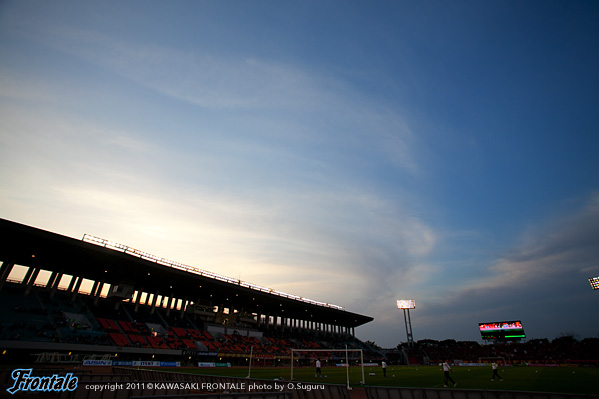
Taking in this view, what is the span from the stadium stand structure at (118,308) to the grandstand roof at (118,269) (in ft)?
0.44

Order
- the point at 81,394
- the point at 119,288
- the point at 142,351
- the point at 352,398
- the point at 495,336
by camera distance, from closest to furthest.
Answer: the point at 81,394 → the point at 352,398 → the point at 142,351 → the point at 119,288 → the point at 495,336

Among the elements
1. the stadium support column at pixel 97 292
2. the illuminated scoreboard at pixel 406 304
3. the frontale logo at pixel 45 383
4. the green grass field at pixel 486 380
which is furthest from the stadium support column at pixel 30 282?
the illuminated scoreboard at pixel 406 304

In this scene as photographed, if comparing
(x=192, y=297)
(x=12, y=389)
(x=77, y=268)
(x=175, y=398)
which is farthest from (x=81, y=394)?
(x=192, y=297)

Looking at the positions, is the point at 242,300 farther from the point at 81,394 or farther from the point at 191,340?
the point at 81,394

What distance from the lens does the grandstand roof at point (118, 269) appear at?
38688mm

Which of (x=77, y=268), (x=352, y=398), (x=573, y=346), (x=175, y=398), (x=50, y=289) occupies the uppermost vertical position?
(x=77, y=268)

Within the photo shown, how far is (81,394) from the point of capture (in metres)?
14.2

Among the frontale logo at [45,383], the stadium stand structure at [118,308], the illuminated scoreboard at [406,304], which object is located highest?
the illuminated scoreboard at [406,304]

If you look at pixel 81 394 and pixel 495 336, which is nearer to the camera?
pixel 81 394

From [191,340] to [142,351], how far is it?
1093 cm

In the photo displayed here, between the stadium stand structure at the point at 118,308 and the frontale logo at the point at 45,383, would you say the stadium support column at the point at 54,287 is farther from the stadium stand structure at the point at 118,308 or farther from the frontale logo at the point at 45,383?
the frontale logo at the point at 45,383

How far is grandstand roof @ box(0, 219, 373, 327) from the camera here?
3869 cm

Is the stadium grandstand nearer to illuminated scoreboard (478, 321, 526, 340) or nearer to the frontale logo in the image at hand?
the frontale logo

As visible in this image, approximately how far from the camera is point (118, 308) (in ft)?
173
